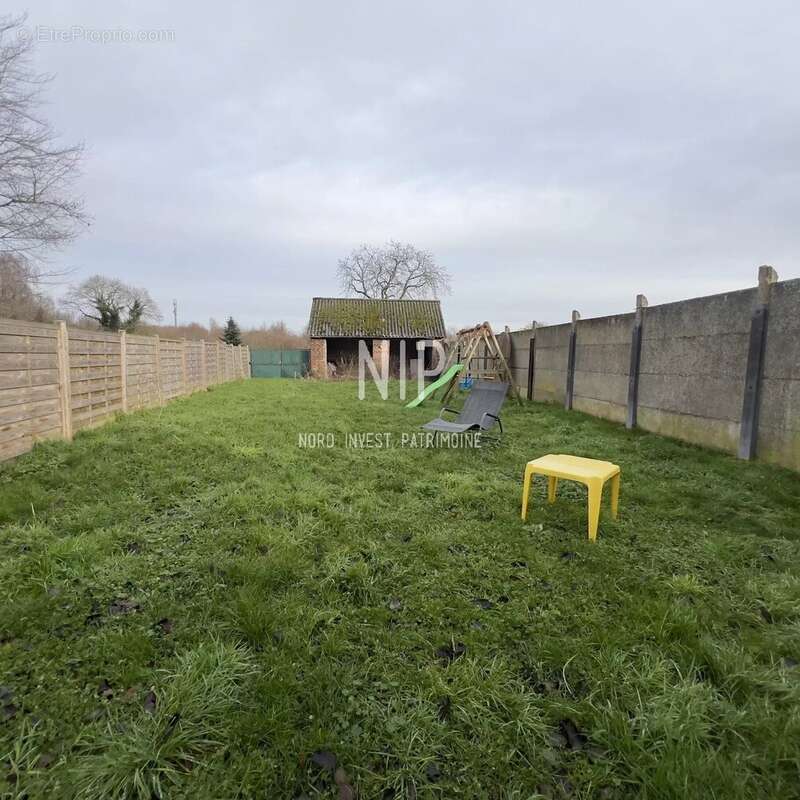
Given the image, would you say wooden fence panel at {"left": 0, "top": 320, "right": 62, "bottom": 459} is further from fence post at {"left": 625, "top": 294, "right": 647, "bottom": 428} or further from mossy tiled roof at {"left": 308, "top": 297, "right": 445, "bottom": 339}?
mossy tiled roof at {"left": 308, "top": 297, "right": 445, "bottom": 339}

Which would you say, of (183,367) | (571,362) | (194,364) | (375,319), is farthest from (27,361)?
(375,319)

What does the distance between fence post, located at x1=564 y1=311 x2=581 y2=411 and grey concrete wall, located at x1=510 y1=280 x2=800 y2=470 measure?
17 centimetres

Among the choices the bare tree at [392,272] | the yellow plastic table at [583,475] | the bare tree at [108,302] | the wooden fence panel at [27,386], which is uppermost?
the bare tree at [392,272]

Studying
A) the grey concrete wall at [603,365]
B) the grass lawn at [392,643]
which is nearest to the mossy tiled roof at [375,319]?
the grey concrete wall at [603,365]

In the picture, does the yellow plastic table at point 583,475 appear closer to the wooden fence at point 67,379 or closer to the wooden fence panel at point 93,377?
the wooden fence at point 67,379

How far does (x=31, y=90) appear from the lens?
390 inches

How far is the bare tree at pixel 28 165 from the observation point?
9773mm

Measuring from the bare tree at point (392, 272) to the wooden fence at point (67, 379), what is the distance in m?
25.8

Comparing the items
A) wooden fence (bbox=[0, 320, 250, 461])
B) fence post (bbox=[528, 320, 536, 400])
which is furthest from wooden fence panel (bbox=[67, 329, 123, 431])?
fence post (bbox=[528, 320, 536, 400])

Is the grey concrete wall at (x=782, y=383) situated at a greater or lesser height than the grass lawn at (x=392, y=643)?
greater

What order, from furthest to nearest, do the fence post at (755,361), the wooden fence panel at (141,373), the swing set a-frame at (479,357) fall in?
the swing set a-frame at (479,357) < the wooden fence panel at (141,373) < the fence post at (755,361)

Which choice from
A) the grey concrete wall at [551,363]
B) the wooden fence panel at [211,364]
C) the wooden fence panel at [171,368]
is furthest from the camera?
the wooden fence panel at [211,364]

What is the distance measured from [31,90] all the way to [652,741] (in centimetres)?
1580

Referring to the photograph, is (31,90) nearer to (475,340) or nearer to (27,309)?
(27,309)
